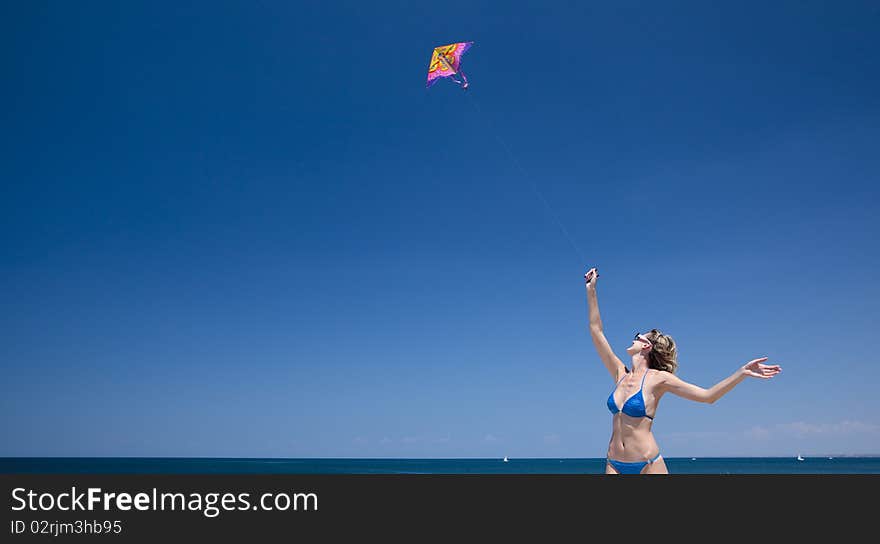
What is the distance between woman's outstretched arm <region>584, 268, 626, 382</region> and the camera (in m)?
6.68

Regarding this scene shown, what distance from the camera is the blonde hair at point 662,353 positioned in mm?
6445

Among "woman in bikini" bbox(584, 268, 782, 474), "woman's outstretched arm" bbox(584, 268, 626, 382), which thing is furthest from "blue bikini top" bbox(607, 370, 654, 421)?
"woman's outstretched arm" bbox(584, 268, 626, 382)

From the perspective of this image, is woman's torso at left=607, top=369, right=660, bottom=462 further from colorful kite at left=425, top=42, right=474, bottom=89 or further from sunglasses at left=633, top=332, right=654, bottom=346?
colorful kite at left=425, top=42, right=474, bottom=89

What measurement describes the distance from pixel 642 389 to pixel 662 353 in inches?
19.8

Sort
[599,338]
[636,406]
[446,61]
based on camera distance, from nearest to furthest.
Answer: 1. [636,406]
2. [599,338]
3. [446,61]

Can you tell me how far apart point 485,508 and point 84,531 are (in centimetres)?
281

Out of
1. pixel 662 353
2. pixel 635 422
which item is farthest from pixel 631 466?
pixel 662 353

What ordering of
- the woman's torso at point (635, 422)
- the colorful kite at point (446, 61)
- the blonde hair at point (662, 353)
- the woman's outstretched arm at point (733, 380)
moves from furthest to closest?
the colorful kite at point (446, 61) → the blonde hair at point (662, 353) → the woman's torso at point (635, 422) → the woman's outstretched arm at point (733, 380)

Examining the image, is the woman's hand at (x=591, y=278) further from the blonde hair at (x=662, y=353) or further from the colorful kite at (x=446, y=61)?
the colorful kite at (x=446, y=61)

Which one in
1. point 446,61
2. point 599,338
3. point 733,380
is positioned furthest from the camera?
point 446,61

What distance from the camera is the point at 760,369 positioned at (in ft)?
18.1

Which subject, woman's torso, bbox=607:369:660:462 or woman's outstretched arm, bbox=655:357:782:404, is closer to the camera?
woman's outstretched arm, bbox=655:357:782:404

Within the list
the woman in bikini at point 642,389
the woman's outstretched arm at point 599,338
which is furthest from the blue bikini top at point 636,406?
the woman's outstretched arm at point 599,338

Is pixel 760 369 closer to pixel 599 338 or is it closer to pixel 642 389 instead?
pixel 642 389
